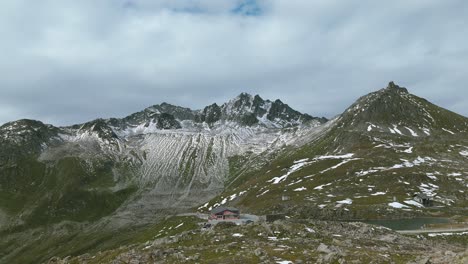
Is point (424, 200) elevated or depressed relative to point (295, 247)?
depressed

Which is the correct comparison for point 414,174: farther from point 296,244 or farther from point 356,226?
point 296,244

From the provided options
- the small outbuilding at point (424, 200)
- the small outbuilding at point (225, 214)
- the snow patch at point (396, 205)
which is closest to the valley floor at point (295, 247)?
the snow patch at point (396, 205)

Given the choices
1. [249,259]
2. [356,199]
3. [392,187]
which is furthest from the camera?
[392,187]

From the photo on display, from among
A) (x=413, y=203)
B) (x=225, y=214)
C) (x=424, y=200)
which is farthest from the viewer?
(x=225, y=214)

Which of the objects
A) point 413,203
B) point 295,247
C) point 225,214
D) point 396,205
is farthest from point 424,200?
point 295,247

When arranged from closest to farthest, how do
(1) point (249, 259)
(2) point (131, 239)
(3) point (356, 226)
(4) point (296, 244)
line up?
(1) point (249, 259) → (4) point (296, 244) → (3) point (356, 226) → (2) point (131, 239)

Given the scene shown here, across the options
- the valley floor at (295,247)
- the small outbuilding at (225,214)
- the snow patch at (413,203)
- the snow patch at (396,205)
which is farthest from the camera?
the small outbuilding at (225,214)

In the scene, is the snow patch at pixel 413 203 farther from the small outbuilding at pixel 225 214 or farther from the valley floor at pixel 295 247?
the small outbuilding at pixel 225 214

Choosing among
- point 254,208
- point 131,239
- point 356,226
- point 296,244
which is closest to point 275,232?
point 296,244

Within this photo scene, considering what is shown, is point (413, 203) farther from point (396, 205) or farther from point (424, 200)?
point (396, 205)

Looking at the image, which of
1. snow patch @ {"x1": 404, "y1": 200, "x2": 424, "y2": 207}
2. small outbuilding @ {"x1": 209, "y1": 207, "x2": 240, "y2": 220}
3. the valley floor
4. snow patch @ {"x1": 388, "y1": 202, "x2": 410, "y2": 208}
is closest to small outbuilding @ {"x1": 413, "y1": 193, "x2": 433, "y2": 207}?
snow patch @ {"x1": 404, "y1": 200, "x2": 424, "y2": 207}

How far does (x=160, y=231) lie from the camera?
188000mm

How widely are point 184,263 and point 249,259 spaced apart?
8448mm

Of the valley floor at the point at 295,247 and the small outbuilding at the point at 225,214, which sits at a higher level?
the valley floor at the point at 295,247
